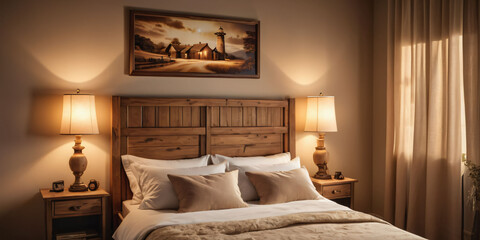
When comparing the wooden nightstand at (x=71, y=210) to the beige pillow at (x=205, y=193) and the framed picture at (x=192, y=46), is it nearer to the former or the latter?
the beige pillow at (x=205, y=193)

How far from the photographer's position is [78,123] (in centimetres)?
343

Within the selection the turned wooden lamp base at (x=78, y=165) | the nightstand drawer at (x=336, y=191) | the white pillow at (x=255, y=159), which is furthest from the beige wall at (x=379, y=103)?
the turned wooden lamp base at (x=78, y=165)

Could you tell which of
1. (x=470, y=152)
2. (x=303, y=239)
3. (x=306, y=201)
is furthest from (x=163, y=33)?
(x=470, y=152)

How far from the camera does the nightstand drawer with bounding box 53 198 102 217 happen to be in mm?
3295

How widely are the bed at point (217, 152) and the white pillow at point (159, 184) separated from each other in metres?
0.08

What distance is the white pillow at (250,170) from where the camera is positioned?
3.66 meters

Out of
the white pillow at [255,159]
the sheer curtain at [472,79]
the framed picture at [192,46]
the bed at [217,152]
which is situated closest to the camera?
the bed at [217,152]

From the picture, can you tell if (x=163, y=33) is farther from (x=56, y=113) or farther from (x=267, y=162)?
(x=267, y=162)

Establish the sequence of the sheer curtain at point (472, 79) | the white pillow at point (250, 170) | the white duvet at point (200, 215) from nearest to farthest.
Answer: the white duvet at point (200, 215), the sheer curtain at point (472, 79), the white pillow at point (250, 170)

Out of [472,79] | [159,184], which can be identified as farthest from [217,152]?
[472,79]

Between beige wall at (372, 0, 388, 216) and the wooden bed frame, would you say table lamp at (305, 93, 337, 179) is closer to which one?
the wooden bed frame

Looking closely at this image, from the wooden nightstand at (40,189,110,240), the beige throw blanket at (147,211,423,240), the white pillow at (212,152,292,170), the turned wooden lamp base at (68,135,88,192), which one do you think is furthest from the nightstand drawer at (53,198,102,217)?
the white pillow at (212,152,292,170)

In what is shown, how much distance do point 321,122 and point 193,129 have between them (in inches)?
50.1

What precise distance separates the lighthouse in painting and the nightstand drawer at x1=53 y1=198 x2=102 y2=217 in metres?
1.74
